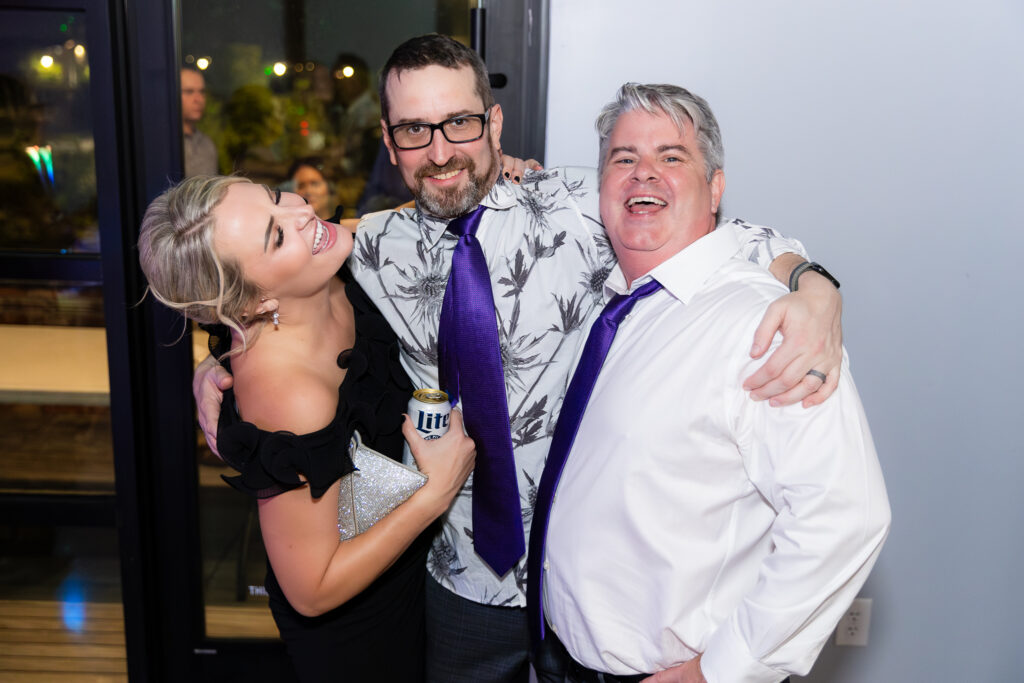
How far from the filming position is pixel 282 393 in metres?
1.30

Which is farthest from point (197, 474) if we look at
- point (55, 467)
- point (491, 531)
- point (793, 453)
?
point (793, 453)

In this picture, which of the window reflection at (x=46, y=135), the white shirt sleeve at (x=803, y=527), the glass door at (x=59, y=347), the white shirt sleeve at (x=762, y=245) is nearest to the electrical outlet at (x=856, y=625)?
the white shirt sleeve at (x=803, y=527)

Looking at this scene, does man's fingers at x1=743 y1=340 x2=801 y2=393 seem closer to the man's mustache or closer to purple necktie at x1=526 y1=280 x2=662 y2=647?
purple necktie at x1=526 y1=280 x2=662 y2=647

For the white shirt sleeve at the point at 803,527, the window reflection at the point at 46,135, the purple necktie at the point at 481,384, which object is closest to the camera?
the white shirt sleeve at the point at 803,527

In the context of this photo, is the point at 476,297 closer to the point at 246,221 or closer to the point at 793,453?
the point at 246,221

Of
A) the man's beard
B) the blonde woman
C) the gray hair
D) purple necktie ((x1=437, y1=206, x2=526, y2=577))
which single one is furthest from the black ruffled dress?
the gray hair

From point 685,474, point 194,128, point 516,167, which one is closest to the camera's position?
point 685,474

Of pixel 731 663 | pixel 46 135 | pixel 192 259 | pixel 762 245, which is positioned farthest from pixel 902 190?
pixel 46 135

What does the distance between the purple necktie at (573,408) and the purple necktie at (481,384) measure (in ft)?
0.39

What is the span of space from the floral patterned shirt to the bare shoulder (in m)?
0.28

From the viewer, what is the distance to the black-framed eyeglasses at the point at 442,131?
4.79 feet

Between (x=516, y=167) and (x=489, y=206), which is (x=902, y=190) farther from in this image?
(x=489, y=206)

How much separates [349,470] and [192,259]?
18.4 inches

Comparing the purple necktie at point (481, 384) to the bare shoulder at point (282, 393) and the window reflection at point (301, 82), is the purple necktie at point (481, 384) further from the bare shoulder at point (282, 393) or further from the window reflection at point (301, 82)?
the window reflection at point (301, 82)
